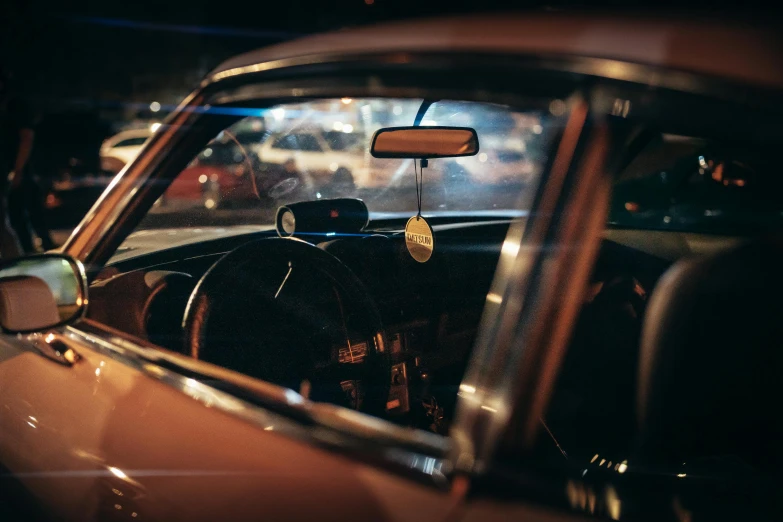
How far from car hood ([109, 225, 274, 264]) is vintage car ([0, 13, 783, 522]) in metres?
0.05

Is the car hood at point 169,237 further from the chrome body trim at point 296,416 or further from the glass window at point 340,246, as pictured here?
the chrome body trim at point 296,416

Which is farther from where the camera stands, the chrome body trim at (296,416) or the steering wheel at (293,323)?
the steering wheel at (293,323)

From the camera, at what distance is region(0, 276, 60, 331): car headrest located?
1.83 m

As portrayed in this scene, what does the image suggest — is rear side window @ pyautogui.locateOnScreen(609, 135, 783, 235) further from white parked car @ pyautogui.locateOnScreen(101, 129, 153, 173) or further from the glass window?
white parked car @ pyautogui.locateOnScreen(101, 129, 153, 173)

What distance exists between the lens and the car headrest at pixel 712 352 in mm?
1174

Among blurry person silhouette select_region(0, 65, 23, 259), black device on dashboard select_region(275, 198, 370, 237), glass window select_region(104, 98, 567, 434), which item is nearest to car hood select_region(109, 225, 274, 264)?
glass window select_region(104, 98, 567, 434)

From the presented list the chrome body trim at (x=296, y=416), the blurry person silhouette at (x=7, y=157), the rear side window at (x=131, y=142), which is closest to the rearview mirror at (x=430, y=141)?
the chrome body trim at (x=296, y=416)

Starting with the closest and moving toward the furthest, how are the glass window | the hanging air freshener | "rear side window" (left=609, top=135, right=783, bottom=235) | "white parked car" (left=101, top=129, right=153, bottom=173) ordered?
the glass window → the hanging air freshener → "rear side window" (left=609, top=135, right=783, bottom=235) → "white parked car" (left=101, top=129, right=153, bottom=173)

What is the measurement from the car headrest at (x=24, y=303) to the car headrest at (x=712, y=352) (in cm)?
143

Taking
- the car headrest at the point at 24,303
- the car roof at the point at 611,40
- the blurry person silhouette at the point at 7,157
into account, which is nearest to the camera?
the car roof at the point at 611,40

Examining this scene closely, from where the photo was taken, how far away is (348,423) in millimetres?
1258

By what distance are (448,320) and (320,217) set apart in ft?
1.79

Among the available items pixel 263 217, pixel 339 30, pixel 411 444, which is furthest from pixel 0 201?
pixel 411 444

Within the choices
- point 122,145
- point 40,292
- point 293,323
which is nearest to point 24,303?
point 40,292
